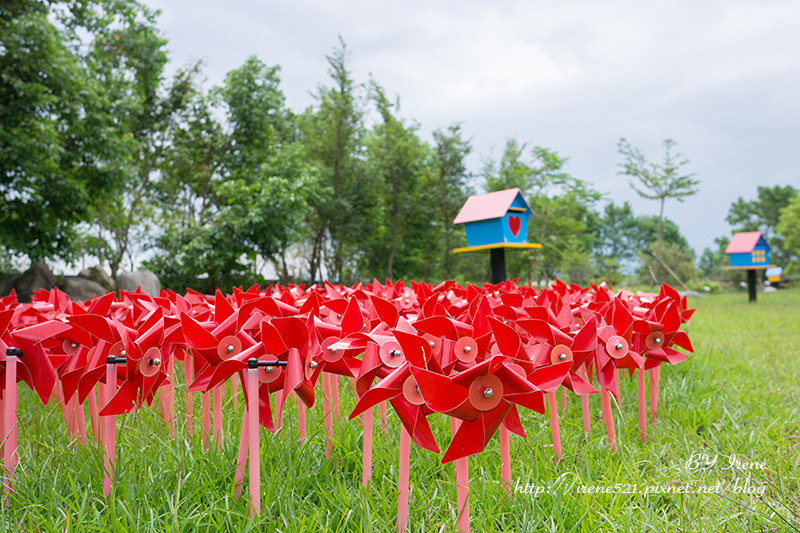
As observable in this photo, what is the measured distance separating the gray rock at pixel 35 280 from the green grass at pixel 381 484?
8359mm

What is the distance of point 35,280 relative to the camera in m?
8.95

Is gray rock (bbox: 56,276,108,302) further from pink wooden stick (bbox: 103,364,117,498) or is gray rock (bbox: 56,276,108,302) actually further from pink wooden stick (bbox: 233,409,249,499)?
pink wooden stick (bbox: 233,409,249,499)

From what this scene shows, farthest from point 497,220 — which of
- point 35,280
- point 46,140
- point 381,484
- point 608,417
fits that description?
point 35,280

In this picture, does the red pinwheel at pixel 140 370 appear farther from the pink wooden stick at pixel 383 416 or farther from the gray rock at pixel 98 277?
the gray rock at pixel 98 277

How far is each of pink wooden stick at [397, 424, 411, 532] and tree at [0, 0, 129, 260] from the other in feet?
27.5

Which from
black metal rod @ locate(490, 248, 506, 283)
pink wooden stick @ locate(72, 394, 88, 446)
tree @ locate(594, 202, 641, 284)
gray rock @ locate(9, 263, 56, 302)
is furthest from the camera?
tree @ locate(594, 202, 641, 284)

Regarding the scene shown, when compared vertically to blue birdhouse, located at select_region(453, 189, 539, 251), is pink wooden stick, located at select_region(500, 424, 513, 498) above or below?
below

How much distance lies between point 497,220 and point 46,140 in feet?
22.3

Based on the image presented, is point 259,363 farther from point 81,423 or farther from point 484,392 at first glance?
point 81,423

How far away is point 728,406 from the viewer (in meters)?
2.65

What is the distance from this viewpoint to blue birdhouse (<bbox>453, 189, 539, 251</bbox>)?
268 inches

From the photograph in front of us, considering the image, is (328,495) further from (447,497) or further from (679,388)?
(679,388)

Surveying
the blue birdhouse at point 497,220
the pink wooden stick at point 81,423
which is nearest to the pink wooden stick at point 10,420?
the pink wooden stick at point 81,423

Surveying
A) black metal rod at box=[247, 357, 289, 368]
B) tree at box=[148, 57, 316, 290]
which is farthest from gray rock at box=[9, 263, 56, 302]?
black metal rod at box=[247, 357, 289, 368]
